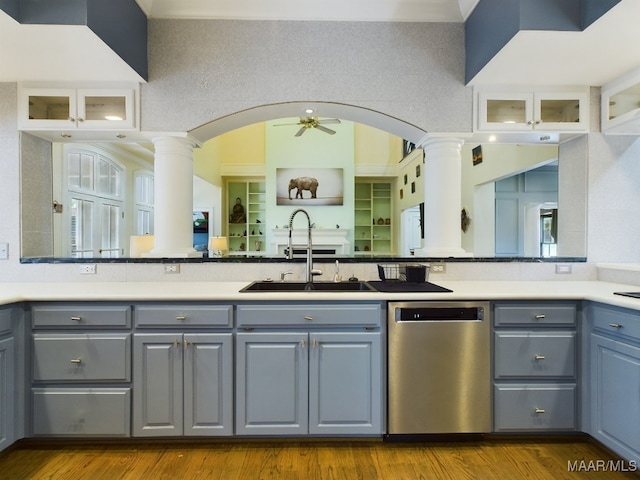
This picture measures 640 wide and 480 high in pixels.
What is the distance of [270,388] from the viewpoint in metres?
2.07

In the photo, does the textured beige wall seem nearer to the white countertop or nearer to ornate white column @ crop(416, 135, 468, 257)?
ornate white column @ crop(416, 135, 468, 257)

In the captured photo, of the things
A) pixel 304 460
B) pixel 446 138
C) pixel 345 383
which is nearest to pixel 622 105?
pixel 446 138

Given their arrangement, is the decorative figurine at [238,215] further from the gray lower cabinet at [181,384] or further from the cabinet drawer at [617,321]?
the cabinet drawer at [617,321]

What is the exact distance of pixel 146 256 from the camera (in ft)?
8.93

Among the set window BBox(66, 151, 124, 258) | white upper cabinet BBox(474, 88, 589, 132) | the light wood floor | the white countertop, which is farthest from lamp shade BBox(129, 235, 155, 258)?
white upper cabinet BBox(474, 88, 589, 132)

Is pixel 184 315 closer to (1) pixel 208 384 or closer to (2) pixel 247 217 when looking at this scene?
(1) pixel 208 384

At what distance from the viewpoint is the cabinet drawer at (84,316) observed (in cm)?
206

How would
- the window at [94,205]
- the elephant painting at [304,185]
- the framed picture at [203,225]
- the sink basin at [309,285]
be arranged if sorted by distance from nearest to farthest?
the sink basin at [309,285]
the window at [94,205]
the elephant painting at [304,185]
the framed picture at [203,225]

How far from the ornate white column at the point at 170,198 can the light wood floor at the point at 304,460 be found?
4.38 ft

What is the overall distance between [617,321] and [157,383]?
8.54 ft

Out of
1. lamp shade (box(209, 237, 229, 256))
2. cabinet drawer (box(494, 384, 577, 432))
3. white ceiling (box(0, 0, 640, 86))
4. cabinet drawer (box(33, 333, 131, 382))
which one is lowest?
cabinet drawer (box(494, 384, 577, 432))

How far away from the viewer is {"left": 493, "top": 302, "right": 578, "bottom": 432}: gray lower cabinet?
6.97 ft

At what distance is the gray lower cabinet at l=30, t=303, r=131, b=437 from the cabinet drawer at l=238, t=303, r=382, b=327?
733 mm

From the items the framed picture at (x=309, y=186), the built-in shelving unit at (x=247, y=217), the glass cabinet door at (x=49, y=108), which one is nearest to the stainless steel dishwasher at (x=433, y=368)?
the glass cabinet door at (x=49, y=108)
